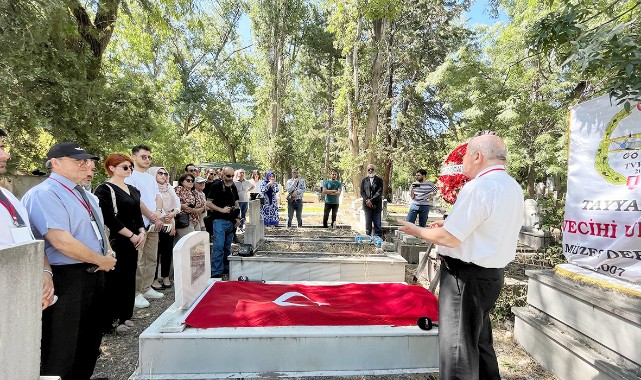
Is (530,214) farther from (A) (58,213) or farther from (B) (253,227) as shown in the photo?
(A) (58,213)

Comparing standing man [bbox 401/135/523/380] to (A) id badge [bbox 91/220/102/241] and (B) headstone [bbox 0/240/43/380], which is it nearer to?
(B) headstone [bbox 0/240/43/380]

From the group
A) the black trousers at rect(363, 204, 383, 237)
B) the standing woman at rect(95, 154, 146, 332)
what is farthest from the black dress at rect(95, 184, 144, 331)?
the black trousers at rect(363, 204, 383, 237)

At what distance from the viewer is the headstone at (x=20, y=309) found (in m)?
1.43

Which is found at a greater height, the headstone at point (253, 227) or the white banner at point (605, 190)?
the white banner at point (605, 190)

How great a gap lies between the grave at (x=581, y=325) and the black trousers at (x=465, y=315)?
1233 mm

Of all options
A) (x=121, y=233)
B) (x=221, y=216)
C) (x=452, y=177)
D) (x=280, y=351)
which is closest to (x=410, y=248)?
(x=452, y=177)

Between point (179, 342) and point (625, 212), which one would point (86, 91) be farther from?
point (625, 212)

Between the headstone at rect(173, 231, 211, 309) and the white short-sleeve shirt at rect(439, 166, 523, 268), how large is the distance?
2.51 metres

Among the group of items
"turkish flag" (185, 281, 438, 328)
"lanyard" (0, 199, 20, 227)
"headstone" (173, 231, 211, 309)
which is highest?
"lanyard" (0, 199, 20, 227)

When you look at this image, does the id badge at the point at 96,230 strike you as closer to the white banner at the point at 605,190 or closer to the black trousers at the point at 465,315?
the black trousers at the point at 465,315

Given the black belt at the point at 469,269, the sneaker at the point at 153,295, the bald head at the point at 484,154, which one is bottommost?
the sneaker at the point at 153,295

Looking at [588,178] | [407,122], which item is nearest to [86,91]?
[588,178]

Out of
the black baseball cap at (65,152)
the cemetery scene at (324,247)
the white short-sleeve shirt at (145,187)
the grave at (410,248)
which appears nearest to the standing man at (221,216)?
the cemetery scene at (324,247)

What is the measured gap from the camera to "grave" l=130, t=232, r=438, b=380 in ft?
10.2
